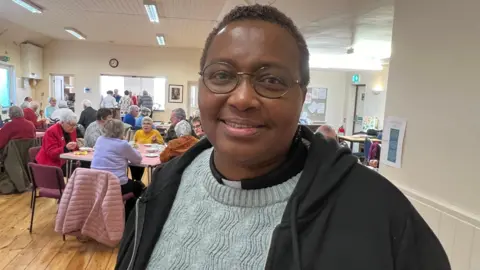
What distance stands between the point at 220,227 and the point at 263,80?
0.35 metres

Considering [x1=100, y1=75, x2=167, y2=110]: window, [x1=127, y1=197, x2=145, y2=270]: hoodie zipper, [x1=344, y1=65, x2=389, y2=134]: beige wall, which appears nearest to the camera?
[x1=127, y1=197, x2=145, y2=270]: hoodie zipper

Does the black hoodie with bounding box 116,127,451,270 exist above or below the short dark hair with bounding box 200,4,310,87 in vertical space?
below

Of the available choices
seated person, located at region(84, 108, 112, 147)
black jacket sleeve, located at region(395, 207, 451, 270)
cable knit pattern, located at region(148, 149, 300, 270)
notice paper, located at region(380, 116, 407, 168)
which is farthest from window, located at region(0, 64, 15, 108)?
black jacket sleeve, located at region(395, 207, 451, 270)

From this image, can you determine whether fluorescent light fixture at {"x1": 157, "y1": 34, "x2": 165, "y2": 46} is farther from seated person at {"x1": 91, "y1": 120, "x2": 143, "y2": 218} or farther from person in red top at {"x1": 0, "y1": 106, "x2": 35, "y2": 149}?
seated person at {"x1": 91, "y1": 120, "x2": 143, "y2": 218}

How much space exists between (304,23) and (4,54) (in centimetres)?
786

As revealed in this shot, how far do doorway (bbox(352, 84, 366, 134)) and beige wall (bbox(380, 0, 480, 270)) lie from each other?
8.77 metres

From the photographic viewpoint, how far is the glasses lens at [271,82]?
0.70 metres

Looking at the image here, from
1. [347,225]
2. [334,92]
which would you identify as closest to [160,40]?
[334,92]

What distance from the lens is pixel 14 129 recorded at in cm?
514

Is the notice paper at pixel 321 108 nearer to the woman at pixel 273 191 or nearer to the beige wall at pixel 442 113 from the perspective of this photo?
the beige wall at pixel 442 113

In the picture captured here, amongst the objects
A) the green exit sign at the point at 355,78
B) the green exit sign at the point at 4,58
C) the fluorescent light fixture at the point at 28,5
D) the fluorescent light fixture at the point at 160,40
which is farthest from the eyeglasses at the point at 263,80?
the green exit sign at the point at 355,78

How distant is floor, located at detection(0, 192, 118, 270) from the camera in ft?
10.6

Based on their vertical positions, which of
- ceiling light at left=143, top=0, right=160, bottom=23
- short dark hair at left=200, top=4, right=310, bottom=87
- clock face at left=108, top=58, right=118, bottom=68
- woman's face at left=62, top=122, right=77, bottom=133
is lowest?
woman's face at left=62, top=122, right=77, bottom=133

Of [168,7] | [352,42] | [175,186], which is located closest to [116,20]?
[168,7]
